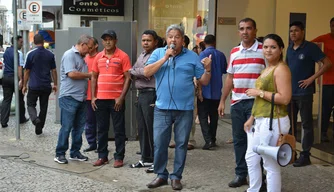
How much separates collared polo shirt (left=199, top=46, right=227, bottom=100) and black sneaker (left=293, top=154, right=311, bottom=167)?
1795 millimetres

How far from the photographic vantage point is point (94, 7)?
12031mm

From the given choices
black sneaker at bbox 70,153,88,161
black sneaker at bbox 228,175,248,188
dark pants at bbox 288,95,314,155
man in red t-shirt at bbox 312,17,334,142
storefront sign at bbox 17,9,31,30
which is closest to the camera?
black sneaker at bbox 228,175,248,188

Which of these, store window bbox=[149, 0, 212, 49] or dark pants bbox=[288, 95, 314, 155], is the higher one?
store window bbox=[149, 0, 212, 49]

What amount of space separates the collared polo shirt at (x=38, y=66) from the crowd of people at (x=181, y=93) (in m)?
0.02

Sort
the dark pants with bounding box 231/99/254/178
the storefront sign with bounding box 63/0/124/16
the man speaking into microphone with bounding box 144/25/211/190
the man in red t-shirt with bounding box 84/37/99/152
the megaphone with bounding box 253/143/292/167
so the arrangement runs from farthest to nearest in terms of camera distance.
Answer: the storefront sign with bounding box 63/0/124/16, the man in red t-shirt with bounding box 84/37/99/152, the dark pants with bounding box 231/99/254/178, the man speaking into microphone with bounding box 144/25/211/190, the megaphone with bounding box 253/143/292/167

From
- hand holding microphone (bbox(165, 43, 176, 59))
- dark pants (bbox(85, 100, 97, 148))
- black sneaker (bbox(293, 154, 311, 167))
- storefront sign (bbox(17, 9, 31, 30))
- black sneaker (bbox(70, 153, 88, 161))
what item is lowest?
black sneaker (bbox(70, 153, 88, 161))

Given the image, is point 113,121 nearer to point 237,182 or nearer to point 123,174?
point 123,174

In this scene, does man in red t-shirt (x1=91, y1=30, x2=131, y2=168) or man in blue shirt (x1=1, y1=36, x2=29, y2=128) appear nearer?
man in red t-shirt (x1=91, y1=30, x2=131, y2=168)

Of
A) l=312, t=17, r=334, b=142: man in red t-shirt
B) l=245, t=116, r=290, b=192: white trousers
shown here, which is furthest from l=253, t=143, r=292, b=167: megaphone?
l=312, t=17, r=334, b=142: man in red t-shirt

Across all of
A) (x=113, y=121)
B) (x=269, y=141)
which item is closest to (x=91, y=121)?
(x=113, y=121)

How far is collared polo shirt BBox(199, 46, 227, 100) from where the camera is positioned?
7383 mm

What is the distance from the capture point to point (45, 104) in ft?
28.8

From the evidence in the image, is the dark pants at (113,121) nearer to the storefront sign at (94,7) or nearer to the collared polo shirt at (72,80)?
the collared polo shirt at (72,80)

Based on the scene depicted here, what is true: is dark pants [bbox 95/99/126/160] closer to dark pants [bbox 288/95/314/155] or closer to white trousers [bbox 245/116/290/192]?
white trousers [bbox 245/116/290/192]
